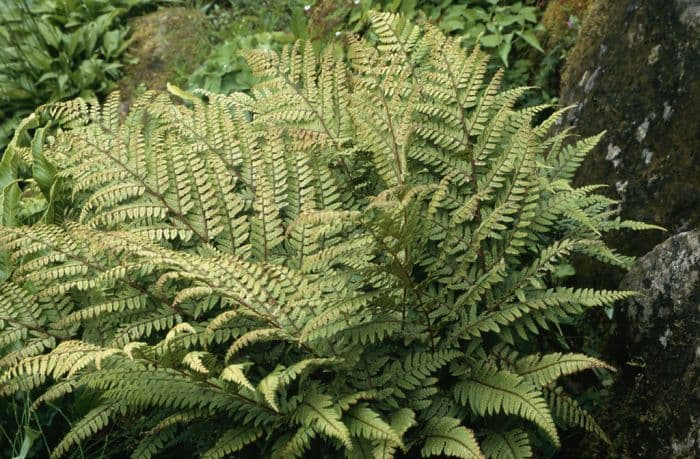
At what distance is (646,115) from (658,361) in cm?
106

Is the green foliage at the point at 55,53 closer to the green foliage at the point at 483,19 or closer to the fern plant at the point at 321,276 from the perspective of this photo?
the green foliage at the point at 483,19

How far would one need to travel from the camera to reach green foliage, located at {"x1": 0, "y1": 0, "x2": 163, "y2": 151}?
5.72 metres

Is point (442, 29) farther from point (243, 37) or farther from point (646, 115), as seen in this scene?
point (646, 115)

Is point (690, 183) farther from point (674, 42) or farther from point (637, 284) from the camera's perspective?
point (674, 42)

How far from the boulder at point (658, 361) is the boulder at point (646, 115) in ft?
0.72

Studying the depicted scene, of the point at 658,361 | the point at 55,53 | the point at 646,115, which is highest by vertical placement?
the point at 646,115

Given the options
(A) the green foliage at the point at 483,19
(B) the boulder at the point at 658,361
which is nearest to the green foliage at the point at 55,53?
(A) the green foliage at the point at 483,19

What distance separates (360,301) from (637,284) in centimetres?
110

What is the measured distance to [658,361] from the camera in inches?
93.7

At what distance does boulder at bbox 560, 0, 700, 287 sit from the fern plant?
0.34 metres

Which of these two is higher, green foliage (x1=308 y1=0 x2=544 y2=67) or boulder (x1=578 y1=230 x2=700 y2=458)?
green foliage (x1=308 y1=0 x2=544 y2=67)

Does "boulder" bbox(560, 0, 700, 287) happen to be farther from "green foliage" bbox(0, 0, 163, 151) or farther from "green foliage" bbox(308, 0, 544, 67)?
Result: "green foliage" bbox(0, 0, 163, 151)

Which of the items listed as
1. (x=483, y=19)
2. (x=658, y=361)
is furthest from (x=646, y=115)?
(x=483, y=19)

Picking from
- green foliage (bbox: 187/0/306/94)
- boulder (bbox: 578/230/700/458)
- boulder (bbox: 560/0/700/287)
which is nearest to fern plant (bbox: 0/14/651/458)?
boulder (bbox: 578/230/700/458)
